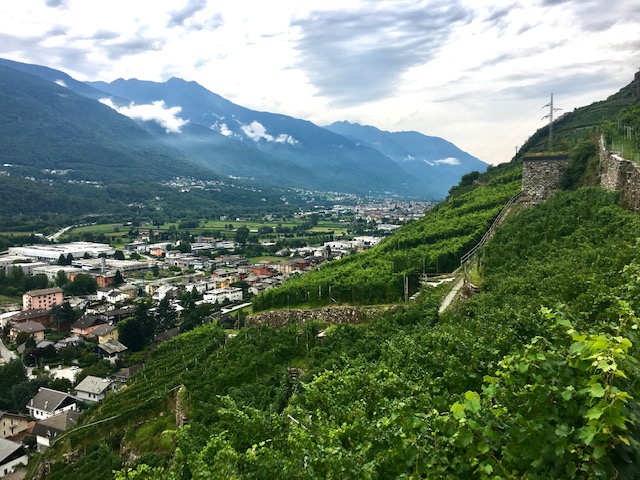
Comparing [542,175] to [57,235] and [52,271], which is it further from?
[57,235]

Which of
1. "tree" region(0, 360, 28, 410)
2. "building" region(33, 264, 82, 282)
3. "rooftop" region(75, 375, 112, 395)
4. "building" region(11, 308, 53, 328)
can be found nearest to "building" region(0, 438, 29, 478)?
"rooftop" region(75, 375, 112, 395)

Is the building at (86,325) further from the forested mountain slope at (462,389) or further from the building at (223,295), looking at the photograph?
the forested mountain slope at (462,389)

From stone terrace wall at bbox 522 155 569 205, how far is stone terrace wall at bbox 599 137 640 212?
208cm

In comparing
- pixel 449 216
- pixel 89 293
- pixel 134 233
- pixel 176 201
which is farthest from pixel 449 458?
pixel 176 201

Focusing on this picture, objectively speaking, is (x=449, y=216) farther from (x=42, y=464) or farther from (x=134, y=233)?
(x=134, y=233)

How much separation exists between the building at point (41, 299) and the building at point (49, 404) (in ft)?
63.9

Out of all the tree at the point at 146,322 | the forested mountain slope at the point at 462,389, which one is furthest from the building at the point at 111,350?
the forested mountain slope at the point at 462,389

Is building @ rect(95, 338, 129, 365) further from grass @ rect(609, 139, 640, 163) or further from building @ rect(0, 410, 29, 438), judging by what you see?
grass @ rect(609, 139, 640, 163)

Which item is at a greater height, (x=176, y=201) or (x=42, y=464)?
(x=176, y=201)

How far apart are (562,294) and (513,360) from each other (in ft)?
16.7

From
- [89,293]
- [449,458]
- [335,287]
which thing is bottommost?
[89,293]

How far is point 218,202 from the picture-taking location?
137625mm

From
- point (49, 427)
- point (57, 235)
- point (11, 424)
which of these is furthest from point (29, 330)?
point (57, 235)

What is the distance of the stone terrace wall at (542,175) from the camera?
17.4m
